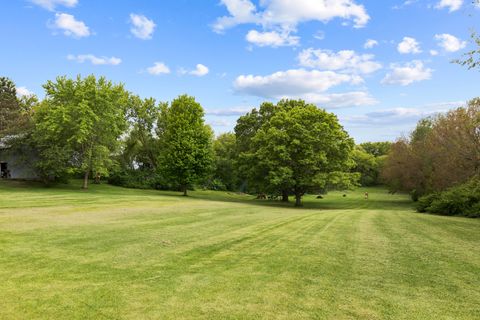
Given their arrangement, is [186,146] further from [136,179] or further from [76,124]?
[136,179]

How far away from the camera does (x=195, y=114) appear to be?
42062 millimetres

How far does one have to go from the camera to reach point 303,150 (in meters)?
33.1

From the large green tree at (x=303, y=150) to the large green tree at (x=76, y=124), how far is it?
16.8 metres

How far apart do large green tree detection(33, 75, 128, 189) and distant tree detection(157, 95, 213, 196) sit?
6.08 meters

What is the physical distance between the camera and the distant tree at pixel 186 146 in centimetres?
3973

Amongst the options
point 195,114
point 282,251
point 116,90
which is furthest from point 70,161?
point 282,251

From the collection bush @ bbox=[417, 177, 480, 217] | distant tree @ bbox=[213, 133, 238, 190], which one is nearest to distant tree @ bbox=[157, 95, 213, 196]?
distant tree @ bbox=[213, 133, 238, 190]

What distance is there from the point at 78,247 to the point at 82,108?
100 ft

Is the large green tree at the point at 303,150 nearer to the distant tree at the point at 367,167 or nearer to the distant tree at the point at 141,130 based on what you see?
the distant tree at the point at 141,130

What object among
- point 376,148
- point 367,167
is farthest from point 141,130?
point 376,148

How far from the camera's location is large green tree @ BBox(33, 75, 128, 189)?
3525 centimetres

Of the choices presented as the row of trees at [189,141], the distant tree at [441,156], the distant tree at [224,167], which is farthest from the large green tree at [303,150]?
the distant tree at [224,167]

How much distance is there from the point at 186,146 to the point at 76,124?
455 inches

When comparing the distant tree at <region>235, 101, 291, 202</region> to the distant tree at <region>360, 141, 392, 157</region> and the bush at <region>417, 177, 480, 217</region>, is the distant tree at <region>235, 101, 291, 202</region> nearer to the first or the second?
the bush at <region>417, 177, 480, 217</region>
